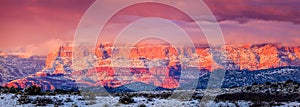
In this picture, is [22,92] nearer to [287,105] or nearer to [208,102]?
[208,102]

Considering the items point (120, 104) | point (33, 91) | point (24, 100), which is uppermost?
point (33, 91)

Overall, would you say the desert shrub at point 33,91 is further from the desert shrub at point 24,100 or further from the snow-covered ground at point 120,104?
the desert shrub at point 24,100

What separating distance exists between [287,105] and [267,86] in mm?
23602

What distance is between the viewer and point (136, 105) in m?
56.1

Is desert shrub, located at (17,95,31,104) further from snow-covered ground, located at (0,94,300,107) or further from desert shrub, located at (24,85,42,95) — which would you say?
desert shrub, located at (24,85,42,95)

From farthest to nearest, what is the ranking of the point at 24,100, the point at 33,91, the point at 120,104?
the point at 33,91
the point at 120,104
the point at 24,100

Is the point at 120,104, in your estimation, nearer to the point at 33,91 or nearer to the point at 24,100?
the point at 24,100

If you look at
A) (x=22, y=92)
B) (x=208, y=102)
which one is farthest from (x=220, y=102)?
(x=22, y=92)

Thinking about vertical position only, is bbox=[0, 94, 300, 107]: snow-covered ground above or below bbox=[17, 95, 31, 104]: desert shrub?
below

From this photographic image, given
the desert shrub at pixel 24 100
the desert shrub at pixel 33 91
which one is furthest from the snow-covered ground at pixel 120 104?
the desert shrub at pixel 33 91

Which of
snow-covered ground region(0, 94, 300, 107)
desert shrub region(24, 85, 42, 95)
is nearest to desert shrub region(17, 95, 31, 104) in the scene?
snow-covered ground region(0, 94, 300, 107)

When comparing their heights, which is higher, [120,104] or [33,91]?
[33,91]

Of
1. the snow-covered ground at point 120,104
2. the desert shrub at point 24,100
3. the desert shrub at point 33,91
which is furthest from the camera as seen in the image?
the desert shrub at point 33,91

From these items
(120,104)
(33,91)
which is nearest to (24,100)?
(33,91)
